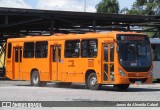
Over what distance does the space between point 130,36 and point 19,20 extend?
21.2 meters

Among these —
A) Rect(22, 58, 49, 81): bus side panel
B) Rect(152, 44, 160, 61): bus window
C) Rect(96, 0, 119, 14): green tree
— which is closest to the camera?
Rect(22, 58, 49, 81): bus side panel

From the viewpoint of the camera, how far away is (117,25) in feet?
163

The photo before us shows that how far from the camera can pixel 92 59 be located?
82.9 feet

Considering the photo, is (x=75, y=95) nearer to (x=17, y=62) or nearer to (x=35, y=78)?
(x=35, y=78)

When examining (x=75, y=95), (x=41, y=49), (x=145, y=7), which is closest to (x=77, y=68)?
(x=41, y=49)

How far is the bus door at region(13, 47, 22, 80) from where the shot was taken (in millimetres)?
30734

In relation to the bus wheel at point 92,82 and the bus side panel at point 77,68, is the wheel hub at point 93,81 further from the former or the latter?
the bus side panel at point 77,68

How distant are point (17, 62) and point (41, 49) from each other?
251cm

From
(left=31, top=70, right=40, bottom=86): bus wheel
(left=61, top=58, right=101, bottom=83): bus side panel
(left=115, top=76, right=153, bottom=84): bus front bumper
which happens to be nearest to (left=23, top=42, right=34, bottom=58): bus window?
(left=31, top=70, right=40, bottom=86): bus wheel

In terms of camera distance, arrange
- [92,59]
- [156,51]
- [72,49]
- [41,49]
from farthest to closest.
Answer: [156,51] → [41,49] → [72,49] → [92,59]

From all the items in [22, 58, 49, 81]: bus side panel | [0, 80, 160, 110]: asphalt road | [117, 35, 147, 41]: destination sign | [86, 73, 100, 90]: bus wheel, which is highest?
[117, 35, 147, 41]: destination sign

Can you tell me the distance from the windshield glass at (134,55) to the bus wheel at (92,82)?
5.63 ft

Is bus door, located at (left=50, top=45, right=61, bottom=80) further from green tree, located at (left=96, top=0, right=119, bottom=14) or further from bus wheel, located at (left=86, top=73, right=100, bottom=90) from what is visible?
green tree, located at (left=96, top=0, right=119, bottom=14)

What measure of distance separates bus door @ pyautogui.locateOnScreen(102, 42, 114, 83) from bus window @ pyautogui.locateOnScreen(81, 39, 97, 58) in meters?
0.60
